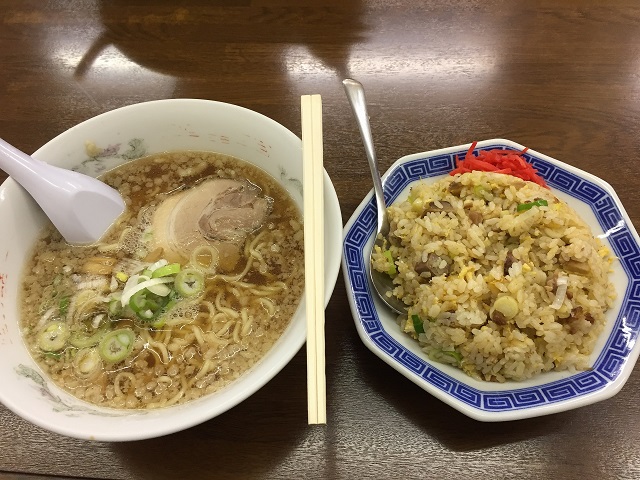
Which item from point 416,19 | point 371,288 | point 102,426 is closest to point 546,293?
point 371,288

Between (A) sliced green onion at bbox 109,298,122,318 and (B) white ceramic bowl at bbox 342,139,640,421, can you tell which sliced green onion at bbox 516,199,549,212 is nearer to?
(B) white ceramic bowl at bbox 342,139,640,421

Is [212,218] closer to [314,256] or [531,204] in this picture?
[314,256]

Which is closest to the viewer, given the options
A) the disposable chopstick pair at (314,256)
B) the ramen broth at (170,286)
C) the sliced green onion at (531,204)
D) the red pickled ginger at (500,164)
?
the disposable chopstick pair at (314,256)

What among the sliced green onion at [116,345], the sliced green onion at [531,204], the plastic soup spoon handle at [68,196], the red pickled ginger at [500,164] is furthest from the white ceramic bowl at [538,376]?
the plastic soup spoon handle at [68,196]

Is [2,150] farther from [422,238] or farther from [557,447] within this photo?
[557,447]

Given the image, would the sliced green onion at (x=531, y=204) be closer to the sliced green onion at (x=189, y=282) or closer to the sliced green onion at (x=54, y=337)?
the sliced green onion at (x=189, y=282)
